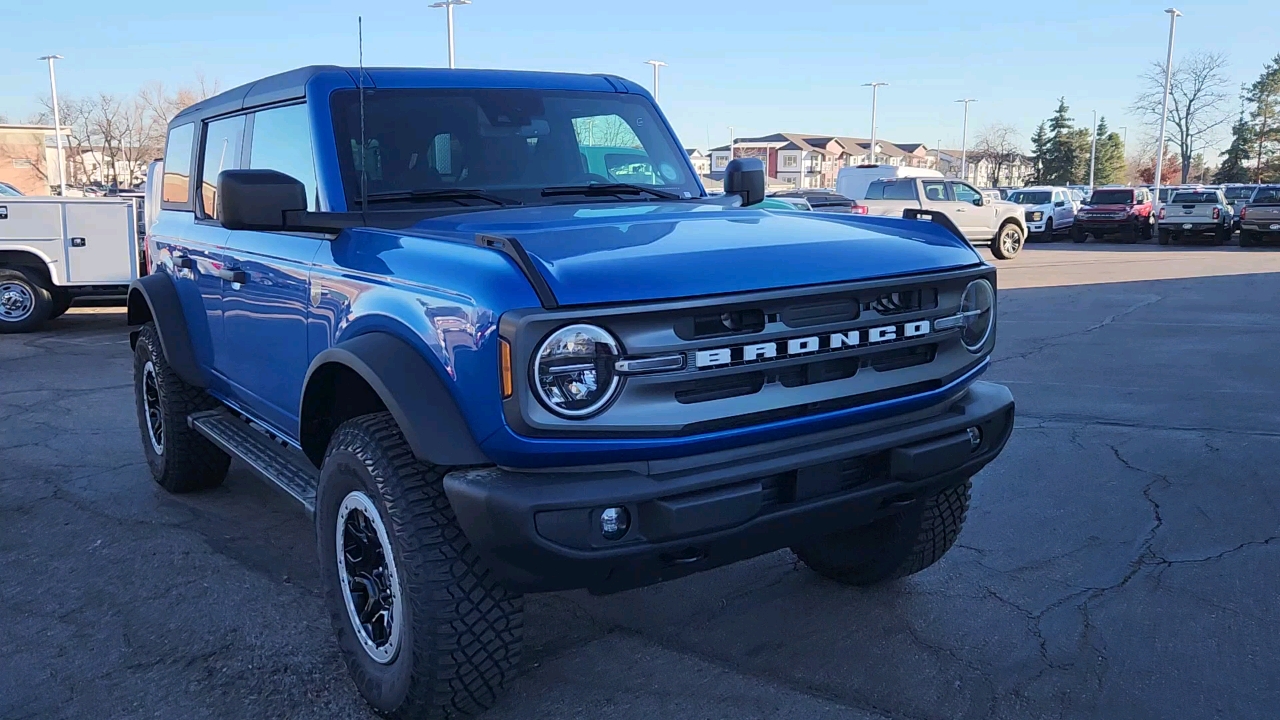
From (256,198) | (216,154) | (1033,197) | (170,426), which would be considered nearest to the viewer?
(256,198)

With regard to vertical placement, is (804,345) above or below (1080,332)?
above

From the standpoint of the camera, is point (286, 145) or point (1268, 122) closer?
point (286, 145)

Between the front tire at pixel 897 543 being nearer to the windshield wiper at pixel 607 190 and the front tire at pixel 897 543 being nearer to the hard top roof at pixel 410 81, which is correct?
the windshield wiper at pixel 607 190

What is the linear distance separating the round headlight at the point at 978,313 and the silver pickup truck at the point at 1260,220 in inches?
1074

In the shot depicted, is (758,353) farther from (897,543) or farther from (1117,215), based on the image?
(1117,215)

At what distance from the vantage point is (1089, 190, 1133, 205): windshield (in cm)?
3039

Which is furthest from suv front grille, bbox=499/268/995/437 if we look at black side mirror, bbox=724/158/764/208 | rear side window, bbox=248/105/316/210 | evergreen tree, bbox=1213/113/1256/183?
evergreen tree, bbox=1213/113/1256/183

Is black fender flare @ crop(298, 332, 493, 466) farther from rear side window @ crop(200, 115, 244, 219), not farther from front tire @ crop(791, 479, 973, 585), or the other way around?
rear side window @ crop(200, 115, 244, 219)

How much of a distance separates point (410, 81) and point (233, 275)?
1.11 metres

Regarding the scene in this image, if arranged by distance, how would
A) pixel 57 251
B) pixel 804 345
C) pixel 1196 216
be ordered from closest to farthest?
pixel 804 345 < pixel 57 251 < pixel 1196 216

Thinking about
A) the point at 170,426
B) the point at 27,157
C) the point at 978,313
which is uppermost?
the point at 27,157

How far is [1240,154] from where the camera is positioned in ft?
209

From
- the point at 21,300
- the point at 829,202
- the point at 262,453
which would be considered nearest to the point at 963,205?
the point at 829,202

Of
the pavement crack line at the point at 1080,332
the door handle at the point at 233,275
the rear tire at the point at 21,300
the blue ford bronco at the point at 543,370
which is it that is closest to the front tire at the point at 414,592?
the blue ford bronco at the point at 543,370
